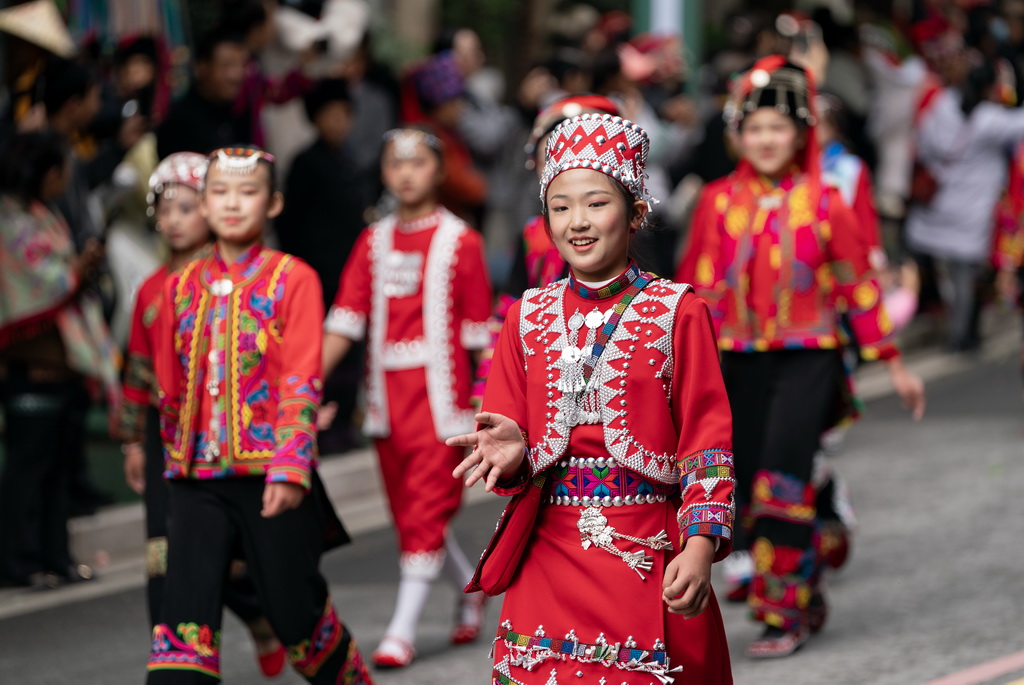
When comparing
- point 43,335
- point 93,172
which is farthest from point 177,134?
Answer: point 43,335

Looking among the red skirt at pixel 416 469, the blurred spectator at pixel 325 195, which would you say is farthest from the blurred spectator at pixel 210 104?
the red skirt at pixel 416 469

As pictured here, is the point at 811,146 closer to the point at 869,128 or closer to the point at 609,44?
the point at 609,44

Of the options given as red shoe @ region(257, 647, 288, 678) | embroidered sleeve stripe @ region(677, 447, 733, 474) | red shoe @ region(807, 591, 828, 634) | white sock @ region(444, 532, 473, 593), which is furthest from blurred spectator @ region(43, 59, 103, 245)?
embroidered sleeve stripe @ region(677, 447, 733, 474)

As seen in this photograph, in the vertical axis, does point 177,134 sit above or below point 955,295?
above

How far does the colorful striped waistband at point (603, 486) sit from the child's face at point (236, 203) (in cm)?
168

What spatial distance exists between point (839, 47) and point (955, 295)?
247 centimetres

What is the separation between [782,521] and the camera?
6.55m

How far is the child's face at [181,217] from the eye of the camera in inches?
249

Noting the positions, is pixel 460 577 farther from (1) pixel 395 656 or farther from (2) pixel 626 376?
(2) pixel 626 376

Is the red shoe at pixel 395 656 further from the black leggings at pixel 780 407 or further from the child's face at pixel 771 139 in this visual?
the child's face at pixel 771 139

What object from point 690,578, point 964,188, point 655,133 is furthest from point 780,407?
point 964,188

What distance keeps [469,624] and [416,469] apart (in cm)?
65

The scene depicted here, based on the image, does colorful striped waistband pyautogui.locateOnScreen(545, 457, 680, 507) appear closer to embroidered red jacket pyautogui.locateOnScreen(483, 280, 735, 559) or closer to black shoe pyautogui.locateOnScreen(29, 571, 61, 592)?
embroidered red jacket pyautogui.locateOnScreen(483, 280, 735, 559)

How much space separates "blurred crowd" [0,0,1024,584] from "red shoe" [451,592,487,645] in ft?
5.52
